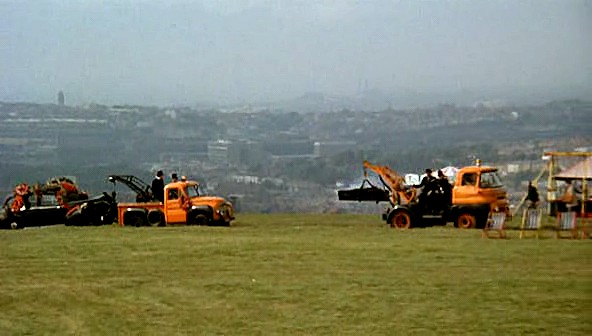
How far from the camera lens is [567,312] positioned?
11.8m

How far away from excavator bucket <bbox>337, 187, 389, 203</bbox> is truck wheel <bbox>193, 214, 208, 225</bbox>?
4.14 m

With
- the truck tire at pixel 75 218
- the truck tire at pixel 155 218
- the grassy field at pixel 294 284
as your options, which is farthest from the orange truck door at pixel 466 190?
the truck tire at pixel 75 218

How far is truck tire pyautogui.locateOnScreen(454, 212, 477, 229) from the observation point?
911 inches

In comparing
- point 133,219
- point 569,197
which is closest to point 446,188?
point 569,197

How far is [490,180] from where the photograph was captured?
23.9 m

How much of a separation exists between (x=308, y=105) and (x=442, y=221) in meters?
39.0

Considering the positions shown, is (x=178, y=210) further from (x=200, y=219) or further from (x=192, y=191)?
(x=192, y=191)

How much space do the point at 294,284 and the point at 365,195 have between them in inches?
474

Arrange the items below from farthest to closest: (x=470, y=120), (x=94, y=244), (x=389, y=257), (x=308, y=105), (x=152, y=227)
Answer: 1. (x=308, y=105)
2. (x=470, y=120)
3. (x=152, y=227)
4. (x=94, y=244)
5. (x=389, y=257)

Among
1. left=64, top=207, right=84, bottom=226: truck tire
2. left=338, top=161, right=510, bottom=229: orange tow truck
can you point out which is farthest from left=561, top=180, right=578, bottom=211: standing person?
left=64, top=207, right=84, bottom=226: truck tire

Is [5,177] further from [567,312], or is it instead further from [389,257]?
[567,312]

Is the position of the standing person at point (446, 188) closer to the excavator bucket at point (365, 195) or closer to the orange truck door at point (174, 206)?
the excavator bucket at point (365, 195)

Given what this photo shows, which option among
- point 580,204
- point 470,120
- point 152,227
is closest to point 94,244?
point 152,227

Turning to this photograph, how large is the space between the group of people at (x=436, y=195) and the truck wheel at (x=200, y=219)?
523 centimetres
